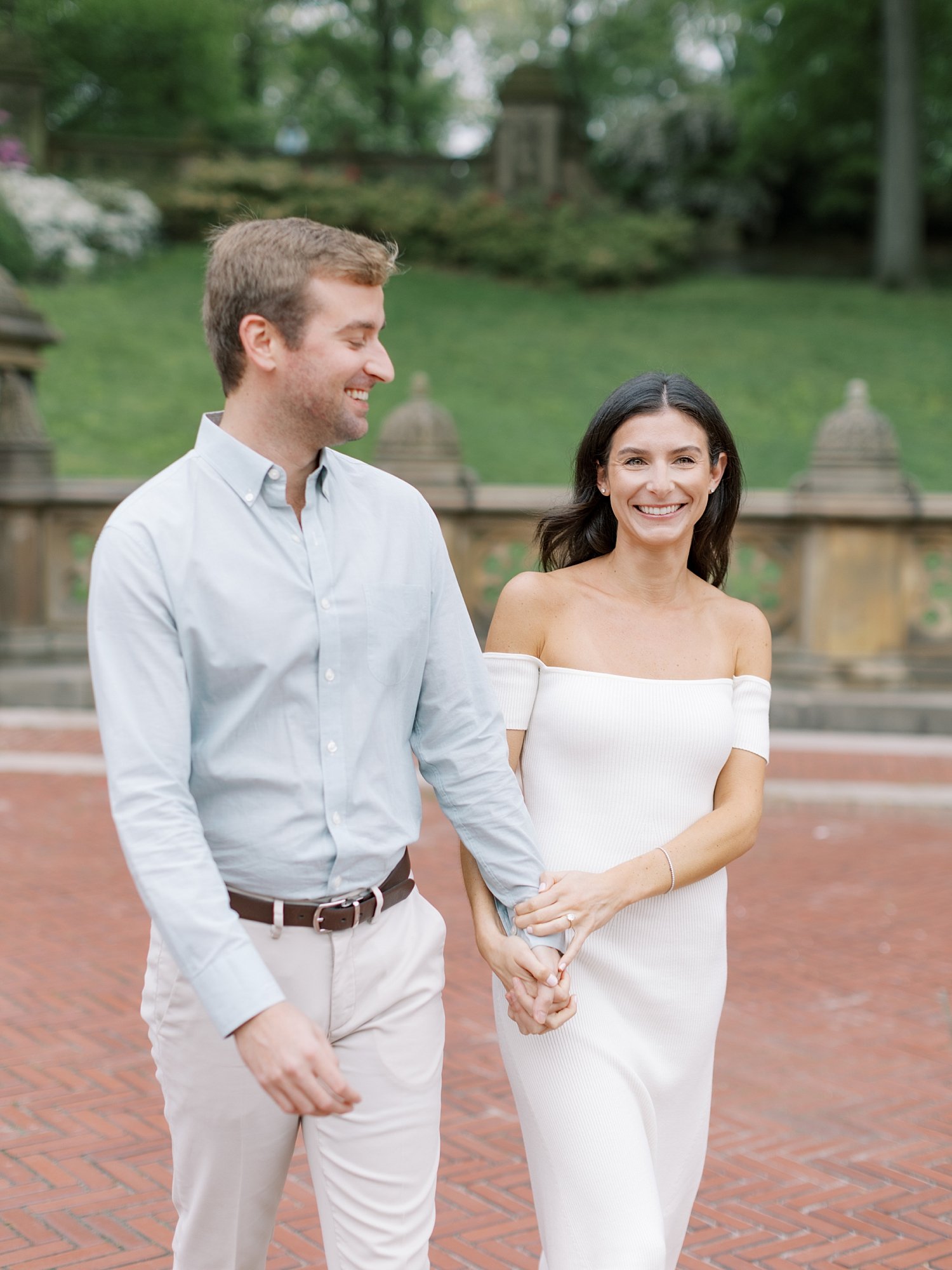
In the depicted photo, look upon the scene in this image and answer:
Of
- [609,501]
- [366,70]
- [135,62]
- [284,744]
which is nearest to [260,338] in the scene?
[284,744]

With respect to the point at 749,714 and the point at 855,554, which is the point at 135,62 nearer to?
the point at 855,554

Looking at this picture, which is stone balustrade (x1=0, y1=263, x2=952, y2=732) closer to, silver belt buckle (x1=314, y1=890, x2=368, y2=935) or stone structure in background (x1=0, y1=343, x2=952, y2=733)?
stone structure in background (x1=0, y1=343, x2=952, y2=733)

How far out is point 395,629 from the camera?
2.39 m

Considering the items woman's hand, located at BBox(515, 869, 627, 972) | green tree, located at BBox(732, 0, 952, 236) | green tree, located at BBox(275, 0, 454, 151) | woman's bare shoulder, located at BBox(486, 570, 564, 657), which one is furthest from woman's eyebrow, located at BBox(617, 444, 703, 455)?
green tree, located at BBox(275, 0, 454, 151)

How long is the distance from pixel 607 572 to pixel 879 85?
100 feet

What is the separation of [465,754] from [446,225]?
27.0 metres

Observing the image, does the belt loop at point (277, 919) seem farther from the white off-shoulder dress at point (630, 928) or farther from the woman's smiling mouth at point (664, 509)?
the woman's smiling mouth at point (664, 509)

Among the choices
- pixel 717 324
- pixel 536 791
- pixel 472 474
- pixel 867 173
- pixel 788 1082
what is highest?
pixel 867 173

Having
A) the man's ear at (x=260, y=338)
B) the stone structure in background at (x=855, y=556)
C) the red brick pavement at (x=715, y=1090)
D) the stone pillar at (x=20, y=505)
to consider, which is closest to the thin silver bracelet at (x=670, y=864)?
the man's ear at (x=260, y=338)

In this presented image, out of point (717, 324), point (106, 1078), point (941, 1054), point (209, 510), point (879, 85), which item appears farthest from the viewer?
point (879, 85)

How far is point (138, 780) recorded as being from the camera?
2.12m

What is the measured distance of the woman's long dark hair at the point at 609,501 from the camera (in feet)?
Result: 9.27

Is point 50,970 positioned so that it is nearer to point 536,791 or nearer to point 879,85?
point 536,791

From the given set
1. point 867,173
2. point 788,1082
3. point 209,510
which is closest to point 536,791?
point 209,510
